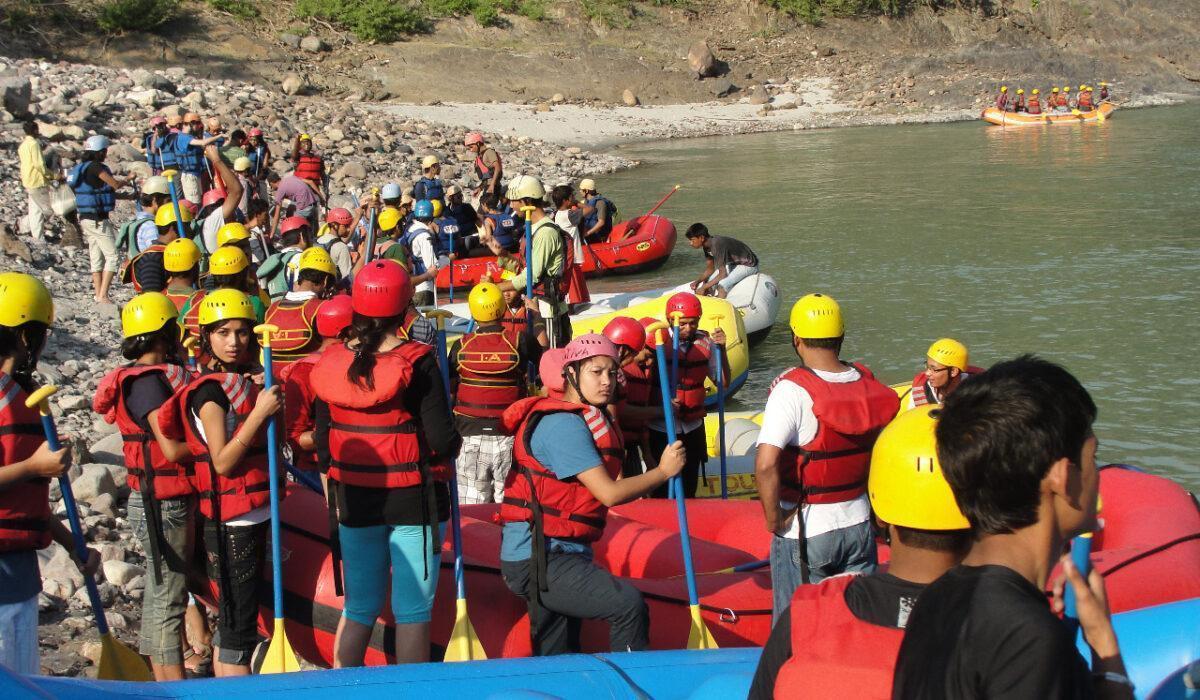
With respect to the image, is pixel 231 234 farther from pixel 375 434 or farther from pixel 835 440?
pixel 835 440

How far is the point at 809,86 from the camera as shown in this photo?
1649 inches

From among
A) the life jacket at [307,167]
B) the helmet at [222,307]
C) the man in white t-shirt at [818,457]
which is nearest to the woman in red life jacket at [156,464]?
the helmet at [222,307]

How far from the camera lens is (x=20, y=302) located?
12.2ft

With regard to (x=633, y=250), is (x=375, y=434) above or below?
above

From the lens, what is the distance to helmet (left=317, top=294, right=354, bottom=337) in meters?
5.54

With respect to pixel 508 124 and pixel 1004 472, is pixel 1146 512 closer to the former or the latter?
pixel 1004 472

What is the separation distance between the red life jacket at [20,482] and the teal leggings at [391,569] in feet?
3.06

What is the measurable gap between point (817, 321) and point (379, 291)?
4.81 feet

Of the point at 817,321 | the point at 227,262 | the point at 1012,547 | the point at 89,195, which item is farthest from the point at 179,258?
the point at 89,195

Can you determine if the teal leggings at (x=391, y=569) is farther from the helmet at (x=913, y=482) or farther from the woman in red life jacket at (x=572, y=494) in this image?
the helmet at (x=913, y=482)

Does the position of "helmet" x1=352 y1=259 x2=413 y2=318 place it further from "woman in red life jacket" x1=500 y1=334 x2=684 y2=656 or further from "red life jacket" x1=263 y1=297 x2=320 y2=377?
"red life jacket" x1=263 y1=297 x2=320 y2=377

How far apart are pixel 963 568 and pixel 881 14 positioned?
4901 cm

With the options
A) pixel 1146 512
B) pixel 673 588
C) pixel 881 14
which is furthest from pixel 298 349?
pixel 881 14

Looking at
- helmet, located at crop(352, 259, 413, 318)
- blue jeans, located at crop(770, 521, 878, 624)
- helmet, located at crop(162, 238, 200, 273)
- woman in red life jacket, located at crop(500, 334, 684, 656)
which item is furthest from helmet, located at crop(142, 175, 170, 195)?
blue jeans, located at crop(770, 521, 878, 624)
